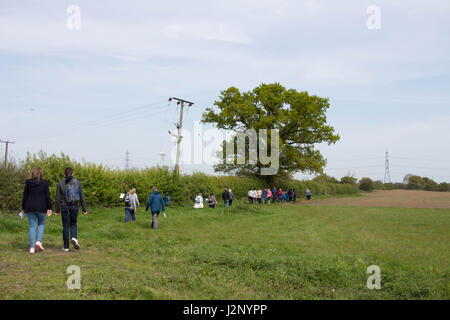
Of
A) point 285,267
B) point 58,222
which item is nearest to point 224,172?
point 58,222

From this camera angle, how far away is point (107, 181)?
74.7 ft

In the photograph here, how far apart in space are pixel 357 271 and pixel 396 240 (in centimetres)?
616

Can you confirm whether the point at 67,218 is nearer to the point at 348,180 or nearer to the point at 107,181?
the point at 107,181

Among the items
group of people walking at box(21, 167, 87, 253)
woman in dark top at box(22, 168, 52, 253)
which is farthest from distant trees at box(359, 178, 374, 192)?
woman in dark top at box(22, 168, 52, 253)

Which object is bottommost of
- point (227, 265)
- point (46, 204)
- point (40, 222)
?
point (227, 265)

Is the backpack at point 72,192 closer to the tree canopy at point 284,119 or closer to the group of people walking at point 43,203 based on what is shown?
the group of people walking at point 43,203

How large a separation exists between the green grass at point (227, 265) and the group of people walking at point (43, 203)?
1.65ft

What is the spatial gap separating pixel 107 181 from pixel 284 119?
21183 millimetres

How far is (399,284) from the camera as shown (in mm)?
6371

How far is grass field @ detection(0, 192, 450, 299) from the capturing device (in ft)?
18.9

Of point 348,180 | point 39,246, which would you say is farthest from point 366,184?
point 39,246

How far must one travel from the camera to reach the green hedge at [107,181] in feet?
59.1

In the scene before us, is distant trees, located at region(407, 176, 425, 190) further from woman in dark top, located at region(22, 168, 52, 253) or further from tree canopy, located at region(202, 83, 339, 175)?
woman in dark top, located at region(22, 168, 52, 253)

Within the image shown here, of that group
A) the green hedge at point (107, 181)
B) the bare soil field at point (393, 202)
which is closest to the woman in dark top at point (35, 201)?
the green hedge at point (107, 181)
